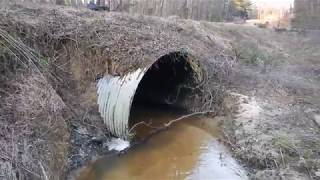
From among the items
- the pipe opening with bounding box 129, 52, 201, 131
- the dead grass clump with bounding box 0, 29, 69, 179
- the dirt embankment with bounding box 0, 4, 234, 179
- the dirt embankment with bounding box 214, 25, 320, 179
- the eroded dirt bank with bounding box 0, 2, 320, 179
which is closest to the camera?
the dead grass clump with bounding box 0, 29, 69, 179

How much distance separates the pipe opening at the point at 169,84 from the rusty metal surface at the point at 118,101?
2025 mm

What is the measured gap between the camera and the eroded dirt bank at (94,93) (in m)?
7.19

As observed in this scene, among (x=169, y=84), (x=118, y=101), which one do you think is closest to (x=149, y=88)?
(x=169, y=84)

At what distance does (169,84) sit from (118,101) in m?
3.76

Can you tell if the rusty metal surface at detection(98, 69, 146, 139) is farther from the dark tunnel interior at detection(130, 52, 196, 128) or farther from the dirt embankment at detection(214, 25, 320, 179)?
the dark tunnel interior at detection(130, 52, 196, 128)

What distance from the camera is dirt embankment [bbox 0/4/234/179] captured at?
6.68 meters

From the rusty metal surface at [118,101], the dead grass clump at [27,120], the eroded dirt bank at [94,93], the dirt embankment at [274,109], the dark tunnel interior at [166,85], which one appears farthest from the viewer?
the dark tunnel interior at [166,85]

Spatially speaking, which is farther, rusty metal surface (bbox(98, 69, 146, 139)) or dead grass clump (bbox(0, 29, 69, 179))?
rusty metal surface (bbox(98, 69, 146, 139))

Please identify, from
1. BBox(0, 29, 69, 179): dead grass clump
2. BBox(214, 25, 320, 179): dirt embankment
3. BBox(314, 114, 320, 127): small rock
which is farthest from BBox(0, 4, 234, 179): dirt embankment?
BBox(314, 114, 320, 127): small rock

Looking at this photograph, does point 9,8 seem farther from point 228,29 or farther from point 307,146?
point 228,29

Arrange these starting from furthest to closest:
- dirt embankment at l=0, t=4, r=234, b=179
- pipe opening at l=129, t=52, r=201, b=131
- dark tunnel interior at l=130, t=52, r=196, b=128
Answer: dark tunnel interior at l=130, t=52, r=196, b=128 < pipe opening at l=129, t=52, r=201, b=131 < dirt embankment at l=0, t=4, r=234, b=179

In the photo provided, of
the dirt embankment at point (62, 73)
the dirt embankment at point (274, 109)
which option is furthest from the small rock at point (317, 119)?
the dirt embankment at point (62, 73)

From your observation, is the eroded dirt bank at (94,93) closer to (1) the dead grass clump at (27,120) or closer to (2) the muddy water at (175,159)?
(1) the dead grass clump at (27,120)

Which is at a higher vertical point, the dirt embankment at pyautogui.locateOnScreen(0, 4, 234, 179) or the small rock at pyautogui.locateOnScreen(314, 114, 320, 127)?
the dirt embankment at pyautogui.locateOnScreen(0, 4, 234, 179)
